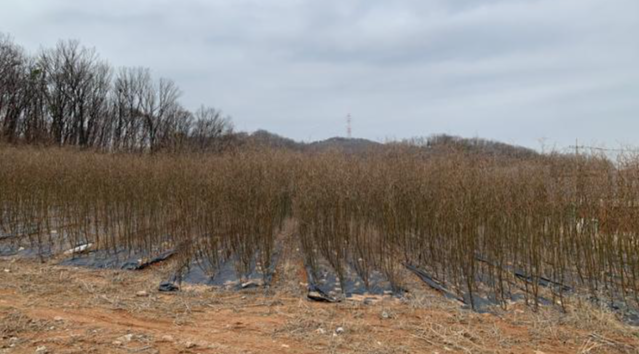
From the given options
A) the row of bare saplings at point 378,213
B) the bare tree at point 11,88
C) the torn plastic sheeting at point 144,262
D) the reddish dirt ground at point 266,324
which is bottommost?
the reddish dirt ground at point 266,324

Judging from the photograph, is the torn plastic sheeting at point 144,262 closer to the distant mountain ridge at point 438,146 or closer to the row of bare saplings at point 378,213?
the row of bare saplings at point 378,213

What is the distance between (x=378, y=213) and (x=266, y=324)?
2.50 metres

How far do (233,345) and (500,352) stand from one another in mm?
1935

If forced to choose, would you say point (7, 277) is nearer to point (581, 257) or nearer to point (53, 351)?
point (53, 351)

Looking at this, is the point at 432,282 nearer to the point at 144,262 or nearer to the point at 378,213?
the point at 378,213

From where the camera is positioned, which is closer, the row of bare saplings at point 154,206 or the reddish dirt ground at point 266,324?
the reddish dirt ground at point 266,324

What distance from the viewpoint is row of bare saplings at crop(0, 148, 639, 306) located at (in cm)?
410

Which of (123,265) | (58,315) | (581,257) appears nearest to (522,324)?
(581,257)

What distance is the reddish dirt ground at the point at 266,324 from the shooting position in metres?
2.70

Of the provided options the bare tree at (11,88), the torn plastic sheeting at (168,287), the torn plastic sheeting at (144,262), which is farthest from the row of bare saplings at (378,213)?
the bare tree at (11,88)

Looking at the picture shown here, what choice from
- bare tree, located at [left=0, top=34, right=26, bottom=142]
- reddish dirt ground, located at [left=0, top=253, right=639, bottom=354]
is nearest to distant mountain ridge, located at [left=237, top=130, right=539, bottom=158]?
reddish dirt ground, located at [left=0, top=253, right=639, bottom=354]

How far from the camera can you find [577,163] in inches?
185

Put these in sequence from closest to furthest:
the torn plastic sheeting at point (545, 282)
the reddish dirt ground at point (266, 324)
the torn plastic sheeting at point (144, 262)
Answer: the reddish dirt ground at point (266, 324), the torn plastic sheeting at point (545, 282), the torn plastic sheeting at point (144, 262)

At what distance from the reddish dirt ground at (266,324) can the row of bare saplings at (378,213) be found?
461 millimetres
